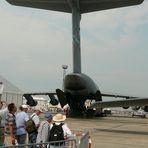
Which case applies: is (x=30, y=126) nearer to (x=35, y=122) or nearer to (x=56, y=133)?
(x=35, y=122)

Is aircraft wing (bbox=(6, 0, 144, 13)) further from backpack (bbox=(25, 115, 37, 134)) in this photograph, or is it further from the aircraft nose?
backpack (bbox=(25, 115, 37, 134))

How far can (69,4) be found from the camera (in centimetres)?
3609

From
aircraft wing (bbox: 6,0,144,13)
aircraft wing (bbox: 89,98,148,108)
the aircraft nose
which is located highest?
aircraft wing (bbox: 6,0,144,13)

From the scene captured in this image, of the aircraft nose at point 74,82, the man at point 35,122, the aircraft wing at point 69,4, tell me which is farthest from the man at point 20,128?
the aircraft wing at point 69,4

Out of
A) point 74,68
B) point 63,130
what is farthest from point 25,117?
point 74,68

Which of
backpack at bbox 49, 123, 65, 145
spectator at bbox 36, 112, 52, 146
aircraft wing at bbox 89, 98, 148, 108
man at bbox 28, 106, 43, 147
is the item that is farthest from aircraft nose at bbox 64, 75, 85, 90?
backpack at bbox 49, 123, 65, 145

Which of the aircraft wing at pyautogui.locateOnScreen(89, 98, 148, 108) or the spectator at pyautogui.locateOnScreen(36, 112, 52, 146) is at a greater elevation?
the aircraft wing at pyautogui.locateOnScreen(89, 98, 148, 108)

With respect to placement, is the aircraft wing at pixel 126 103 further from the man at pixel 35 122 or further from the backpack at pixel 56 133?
the backpack at pixel 56 133

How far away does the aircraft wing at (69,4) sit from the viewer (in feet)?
116

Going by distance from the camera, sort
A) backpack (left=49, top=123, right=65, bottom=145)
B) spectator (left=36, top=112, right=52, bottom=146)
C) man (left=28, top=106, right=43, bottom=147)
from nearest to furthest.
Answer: backpack (left=49, top=123, right=65, bottom=145)
spectator (left=36, top=112, right=52, bottom=146)
man (left=28, top=106, right=43, bottom=147)

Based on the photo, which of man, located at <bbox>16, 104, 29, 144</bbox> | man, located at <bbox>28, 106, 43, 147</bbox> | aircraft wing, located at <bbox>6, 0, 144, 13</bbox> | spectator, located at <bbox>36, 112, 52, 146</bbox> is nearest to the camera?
spectator, located at <bbox>36, 112, 52, 146</bbox>

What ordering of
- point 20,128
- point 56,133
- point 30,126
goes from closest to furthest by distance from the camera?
point 56,133 → point 30,126 → point 20,128

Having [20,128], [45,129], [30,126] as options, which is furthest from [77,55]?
[45,129]

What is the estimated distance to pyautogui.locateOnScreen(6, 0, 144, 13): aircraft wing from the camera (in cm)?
3522
